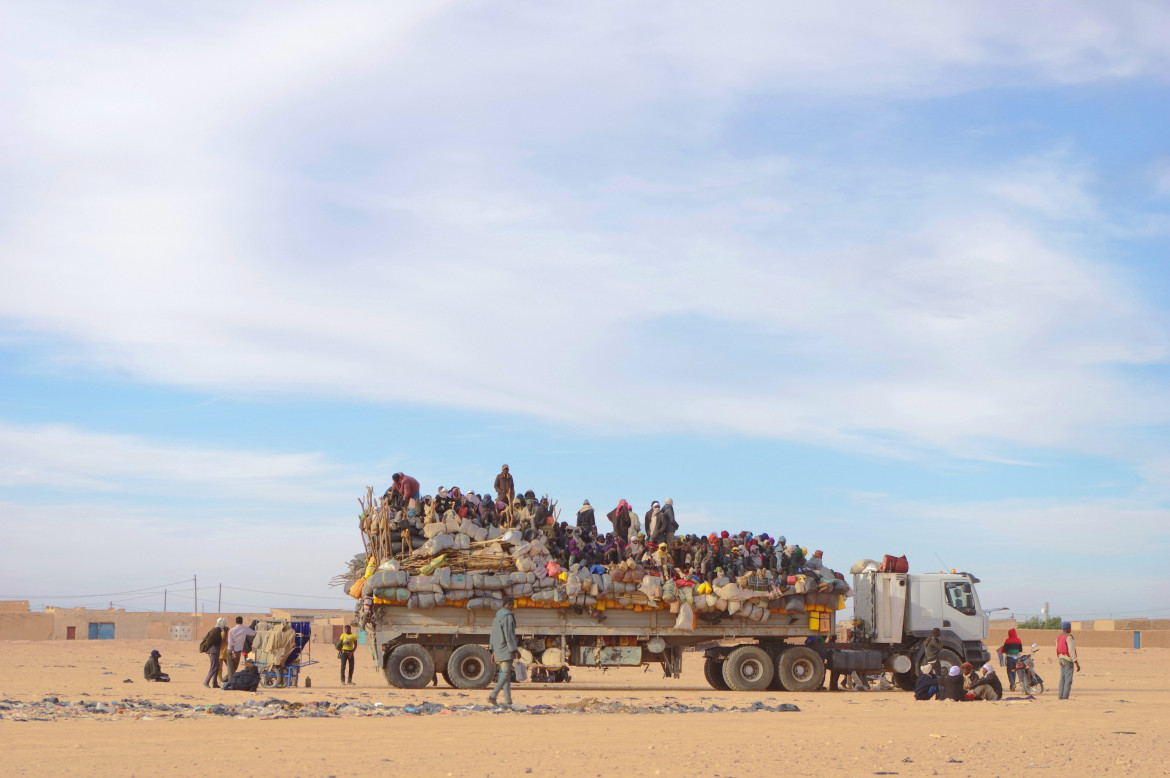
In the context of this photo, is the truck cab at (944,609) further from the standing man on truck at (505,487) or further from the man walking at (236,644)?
the man walking at (236,644)

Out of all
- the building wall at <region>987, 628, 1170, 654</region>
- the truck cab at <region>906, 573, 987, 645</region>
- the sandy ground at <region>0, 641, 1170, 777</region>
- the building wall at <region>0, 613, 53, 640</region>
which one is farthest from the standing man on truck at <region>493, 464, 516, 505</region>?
the building wall at <region>0, 613, 53, 640</region>

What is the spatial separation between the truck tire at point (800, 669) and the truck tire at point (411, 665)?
23.7 feet

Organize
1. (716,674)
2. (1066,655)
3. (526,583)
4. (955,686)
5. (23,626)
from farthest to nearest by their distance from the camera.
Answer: (23,626) → (716,674) → (526,583) → (1066,655) → (955,686)

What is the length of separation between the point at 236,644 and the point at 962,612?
49.7 feet

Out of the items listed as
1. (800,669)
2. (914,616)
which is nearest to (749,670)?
(800,669)

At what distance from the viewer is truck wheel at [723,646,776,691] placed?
80.9ft

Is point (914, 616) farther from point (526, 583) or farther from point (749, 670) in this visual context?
point (526, 583)

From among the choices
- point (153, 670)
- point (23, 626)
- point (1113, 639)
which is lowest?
point (23, 626)

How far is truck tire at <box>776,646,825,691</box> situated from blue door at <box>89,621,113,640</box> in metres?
59.7

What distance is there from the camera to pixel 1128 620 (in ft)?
231

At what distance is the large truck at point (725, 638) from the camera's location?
23875mm

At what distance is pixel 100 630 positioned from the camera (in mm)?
73875

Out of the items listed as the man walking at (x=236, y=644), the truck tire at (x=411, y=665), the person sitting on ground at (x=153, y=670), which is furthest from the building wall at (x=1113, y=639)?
the man walking at (x=236, y=644)

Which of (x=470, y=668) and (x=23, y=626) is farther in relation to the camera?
(x=23, y=626)
